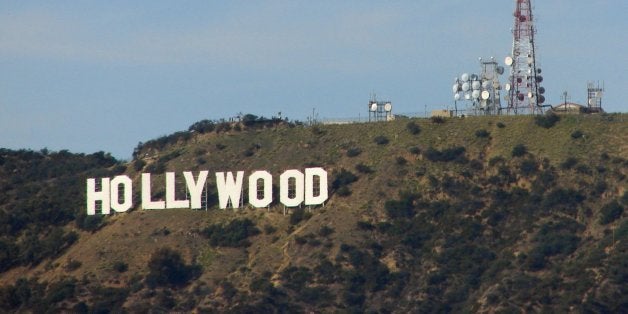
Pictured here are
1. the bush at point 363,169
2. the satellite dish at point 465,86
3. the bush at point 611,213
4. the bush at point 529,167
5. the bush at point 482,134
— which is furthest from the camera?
the satellite dish at point 465,86

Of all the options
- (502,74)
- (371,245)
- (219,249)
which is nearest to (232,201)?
(219,249)

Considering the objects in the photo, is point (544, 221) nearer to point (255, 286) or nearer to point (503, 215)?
point (503, 215)

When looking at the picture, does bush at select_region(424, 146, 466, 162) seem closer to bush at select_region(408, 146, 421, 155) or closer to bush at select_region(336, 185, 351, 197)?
bush at select_region(408, 146, 421, 155)

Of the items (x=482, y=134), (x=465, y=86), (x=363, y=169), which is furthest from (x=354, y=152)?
(x=465, y=86)

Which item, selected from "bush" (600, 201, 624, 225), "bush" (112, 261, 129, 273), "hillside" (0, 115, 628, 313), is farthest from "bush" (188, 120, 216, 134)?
"bush" (600, 201, 624, 225)

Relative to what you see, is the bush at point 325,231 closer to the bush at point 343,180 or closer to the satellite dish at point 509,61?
the bush at point 343,180

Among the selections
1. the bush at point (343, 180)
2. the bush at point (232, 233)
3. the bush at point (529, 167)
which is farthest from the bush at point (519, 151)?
the bush at point (232, 233)
